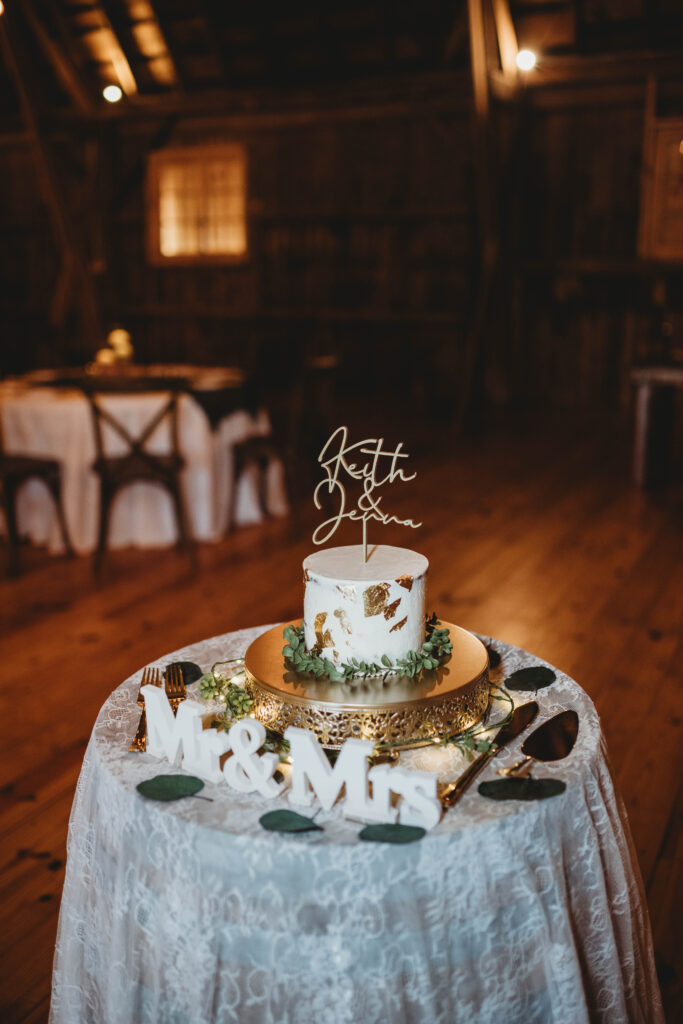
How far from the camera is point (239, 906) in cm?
106

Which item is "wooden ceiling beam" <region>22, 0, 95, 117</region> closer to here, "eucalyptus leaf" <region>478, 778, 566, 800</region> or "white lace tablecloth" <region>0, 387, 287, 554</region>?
"white lace tablecloth" <region>0, 387, 287, 554</region>

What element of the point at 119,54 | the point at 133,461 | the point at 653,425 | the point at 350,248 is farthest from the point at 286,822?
the point at 119,54

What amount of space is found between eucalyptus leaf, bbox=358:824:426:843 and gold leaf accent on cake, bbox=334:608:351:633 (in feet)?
0.97

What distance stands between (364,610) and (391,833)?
32 centimetres

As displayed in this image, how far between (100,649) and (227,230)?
767cm

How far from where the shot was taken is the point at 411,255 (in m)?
9.01

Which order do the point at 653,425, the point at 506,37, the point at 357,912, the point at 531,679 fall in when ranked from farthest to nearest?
1. the point at 506,37
2. the point at 653,425
3. the point at 531,679
4. the point at 357,912

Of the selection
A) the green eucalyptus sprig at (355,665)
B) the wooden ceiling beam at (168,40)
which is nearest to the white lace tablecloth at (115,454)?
the green eucalyptus sprig at (355,665)

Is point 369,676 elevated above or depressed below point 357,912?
above

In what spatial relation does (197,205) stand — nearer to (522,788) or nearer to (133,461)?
(133,461)

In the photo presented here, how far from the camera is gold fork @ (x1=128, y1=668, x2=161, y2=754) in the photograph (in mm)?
1272

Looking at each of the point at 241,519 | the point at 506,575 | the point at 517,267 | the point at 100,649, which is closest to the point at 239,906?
the point at 100,649

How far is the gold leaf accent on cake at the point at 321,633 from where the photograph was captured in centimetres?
129

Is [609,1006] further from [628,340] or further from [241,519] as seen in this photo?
[628,340]
